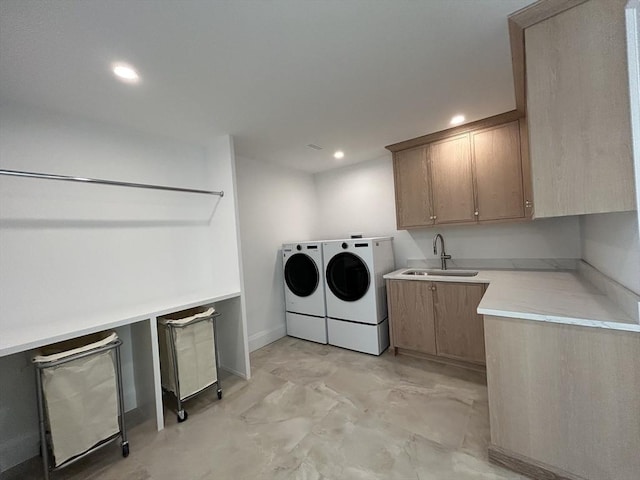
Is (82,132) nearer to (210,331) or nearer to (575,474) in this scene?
(210,331)

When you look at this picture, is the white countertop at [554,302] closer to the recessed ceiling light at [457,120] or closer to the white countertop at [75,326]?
the recessed ceiling light at [457,120]

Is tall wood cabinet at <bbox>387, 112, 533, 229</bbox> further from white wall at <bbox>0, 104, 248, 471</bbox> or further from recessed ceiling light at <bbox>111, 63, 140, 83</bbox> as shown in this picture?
recessed ceiling light at <bbox>111, 63, 140, 83</bbox>

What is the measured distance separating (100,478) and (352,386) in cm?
172

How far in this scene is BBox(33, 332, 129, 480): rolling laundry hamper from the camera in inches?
56.6

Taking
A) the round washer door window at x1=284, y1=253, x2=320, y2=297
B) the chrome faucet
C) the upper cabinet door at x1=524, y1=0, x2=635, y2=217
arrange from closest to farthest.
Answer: the upper cabinet door at x1=524, y1=0, x2=635, y2=217
the chrome faucet
the round washer door window at x1=284, y1=253, x2=320, y2=297

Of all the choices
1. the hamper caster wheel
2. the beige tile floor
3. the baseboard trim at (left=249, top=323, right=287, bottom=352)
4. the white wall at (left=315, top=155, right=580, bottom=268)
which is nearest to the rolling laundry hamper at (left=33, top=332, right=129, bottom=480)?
the beige tile floor

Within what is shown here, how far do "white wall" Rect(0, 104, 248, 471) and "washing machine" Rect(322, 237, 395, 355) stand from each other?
109 cm

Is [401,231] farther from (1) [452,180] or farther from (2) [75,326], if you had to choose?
(2) [75,326]

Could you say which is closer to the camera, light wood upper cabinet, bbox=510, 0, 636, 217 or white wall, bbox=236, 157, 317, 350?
light wood upper cabinet, bbox=510, 0, 636, 217

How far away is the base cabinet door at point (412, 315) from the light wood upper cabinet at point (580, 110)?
1.49 metres

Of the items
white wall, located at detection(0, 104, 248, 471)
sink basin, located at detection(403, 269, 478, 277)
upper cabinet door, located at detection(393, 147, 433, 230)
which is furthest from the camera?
upper cabinet door, located at detection(393, 147, 433, 230)

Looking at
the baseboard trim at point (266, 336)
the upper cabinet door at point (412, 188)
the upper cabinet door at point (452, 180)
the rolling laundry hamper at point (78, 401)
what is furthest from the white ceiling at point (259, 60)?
the baseboard trim at point (266, 336)

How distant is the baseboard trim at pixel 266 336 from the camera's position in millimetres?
3162

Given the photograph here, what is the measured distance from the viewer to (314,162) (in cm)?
361
